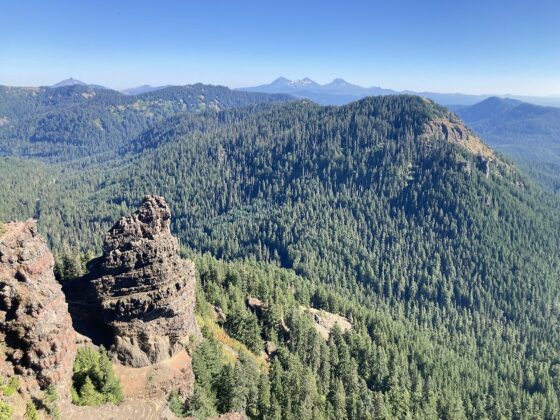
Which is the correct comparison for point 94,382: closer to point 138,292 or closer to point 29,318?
point 29,318

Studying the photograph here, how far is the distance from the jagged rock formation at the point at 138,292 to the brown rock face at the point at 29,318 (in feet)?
35.8

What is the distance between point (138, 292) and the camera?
6481cm

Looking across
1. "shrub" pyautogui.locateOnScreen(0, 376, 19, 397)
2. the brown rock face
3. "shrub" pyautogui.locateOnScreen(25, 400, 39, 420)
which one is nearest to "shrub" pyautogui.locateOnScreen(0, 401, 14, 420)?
"shrub" pyautogui.locateOnScreen(25, 400, 39, 420)

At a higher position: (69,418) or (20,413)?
(20,413)

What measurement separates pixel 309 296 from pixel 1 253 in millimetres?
103127

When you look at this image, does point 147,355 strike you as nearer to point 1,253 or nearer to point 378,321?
point 1,253

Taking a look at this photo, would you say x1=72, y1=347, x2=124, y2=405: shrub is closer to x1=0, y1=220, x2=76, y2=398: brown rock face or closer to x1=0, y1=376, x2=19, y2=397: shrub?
x1=0, y1=220, x2=76, y2=398: brown rock face

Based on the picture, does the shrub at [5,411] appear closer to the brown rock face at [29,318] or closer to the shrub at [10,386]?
the shrub at [10,386]

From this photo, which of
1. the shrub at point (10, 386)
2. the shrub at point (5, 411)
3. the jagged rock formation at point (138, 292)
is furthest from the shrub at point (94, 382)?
the shrub at point (5, 411)

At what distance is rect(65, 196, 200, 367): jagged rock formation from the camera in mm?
63062

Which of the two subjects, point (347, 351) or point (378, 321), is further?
point (378, 321)

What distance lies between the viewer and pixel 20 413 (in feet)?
145

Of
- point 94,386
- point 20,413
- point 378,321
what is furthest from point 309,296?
point 20,413

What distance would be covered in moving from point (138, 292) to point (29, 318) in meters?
17.9
